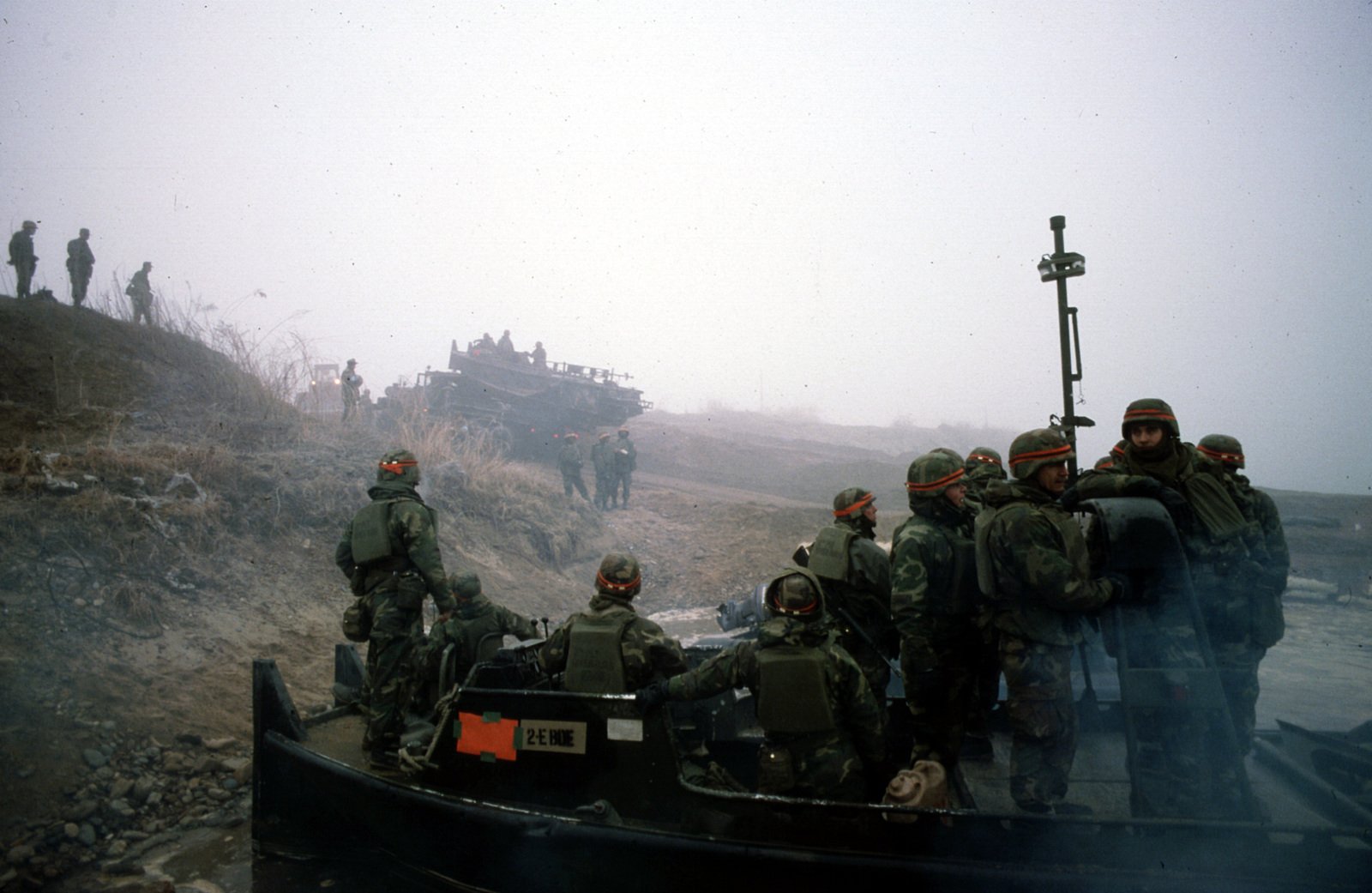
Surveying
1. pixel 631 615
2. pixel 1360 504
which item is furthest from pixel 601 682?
pixel 1360 504

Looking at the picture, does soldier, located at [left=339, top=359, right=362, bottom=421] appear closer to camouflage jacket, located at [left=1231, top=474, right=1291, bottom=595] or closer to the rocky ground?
the rocky ground

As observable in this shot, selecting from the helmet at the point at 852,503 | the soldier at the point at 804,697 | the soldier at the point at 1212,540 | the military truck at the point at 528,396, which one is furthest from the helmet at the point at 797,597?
the military truck at the point at 528,396

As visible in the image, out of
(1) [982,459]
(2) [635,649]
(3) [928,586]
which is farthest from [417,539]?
(1) [982,459]

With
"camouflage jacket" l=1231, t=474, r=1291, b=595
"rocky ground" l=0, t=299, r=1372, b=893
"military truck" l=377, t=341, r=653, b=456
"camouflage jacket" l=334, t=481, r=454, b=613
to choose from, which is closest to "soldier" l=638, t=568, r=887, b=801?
"camouflage jacket" l=334, t=481, r=454, b=613

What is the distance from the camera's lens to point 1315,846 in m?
2.49

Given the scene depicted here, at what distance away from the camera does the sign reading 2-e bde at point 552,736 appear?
134 inches

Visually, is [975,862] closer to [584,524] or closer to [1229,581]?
[1229,581]

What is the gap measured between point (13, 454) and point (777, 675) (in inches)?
298

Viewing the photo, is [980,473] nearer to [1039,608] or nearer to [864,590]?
[864,590]

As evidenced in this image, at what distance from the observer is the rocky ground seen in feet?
15.5

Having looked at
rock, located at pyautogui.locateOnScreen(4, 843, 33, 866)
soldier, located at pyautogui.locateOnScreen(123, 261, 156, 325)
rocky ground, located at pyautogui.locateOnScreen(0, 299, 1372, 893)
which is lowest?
rock, located at pyautogui.locateOnScreen(4, 843, 33, 866)

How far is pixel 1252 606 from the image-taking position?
12.7ft

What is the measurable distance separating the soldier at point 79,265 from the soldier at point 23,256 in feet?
1.76

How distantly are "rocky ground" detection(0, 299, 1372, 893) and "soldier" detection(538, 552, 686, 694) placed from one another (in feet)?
7.40
